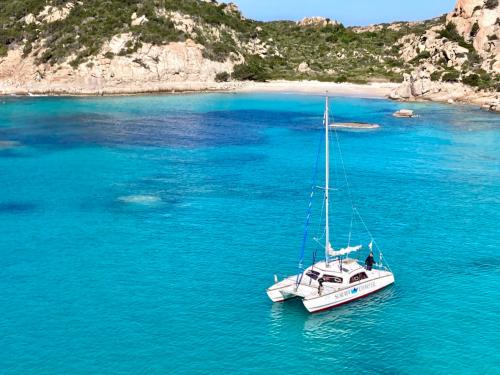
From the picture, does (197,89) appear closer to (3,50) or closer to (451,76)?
(3,50)

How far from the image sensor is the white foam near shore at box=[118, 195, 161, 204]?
195 ft

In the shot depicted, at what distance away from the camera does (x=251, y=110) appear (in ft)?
427

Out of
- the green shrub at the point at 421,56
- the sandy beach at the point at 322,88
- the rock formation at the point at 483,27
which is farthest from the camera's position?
the green shrub at the point at 421,56

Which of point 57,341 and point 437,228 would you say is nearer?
point 57,341

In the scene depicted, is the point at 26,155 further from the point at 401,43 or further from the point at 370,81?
the point at 401,43

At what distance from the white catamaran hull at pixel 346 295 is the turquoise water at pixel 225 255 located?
0.53 meters

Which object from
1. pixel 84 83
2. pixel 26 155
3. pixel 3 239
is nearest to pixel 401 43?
pixel 84 83

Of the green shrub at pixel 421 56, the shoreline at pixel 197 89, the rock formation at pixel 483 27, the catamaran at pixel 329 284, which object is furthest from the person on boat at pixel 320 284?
the green shrub at pixel 421 56

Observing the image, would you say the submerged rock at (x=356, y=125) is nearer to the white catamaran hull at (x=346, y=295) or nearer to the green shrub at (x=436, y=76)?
the green shrub at (x=436, y=76)

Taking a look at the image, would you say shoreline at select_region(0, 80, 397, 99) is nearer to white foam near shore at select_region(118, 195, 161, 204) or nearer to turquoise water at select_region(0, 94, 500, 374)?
turquoise water at select_region(0, 94, 500, 374)

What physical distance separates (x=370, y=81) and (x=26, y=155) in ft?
350

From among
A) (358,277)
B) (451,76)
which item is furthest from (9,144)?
(451,76)

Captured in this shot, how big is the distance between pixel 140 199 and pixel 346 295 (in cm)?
2883

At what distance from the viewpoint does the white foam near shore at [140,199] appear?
195 feet
